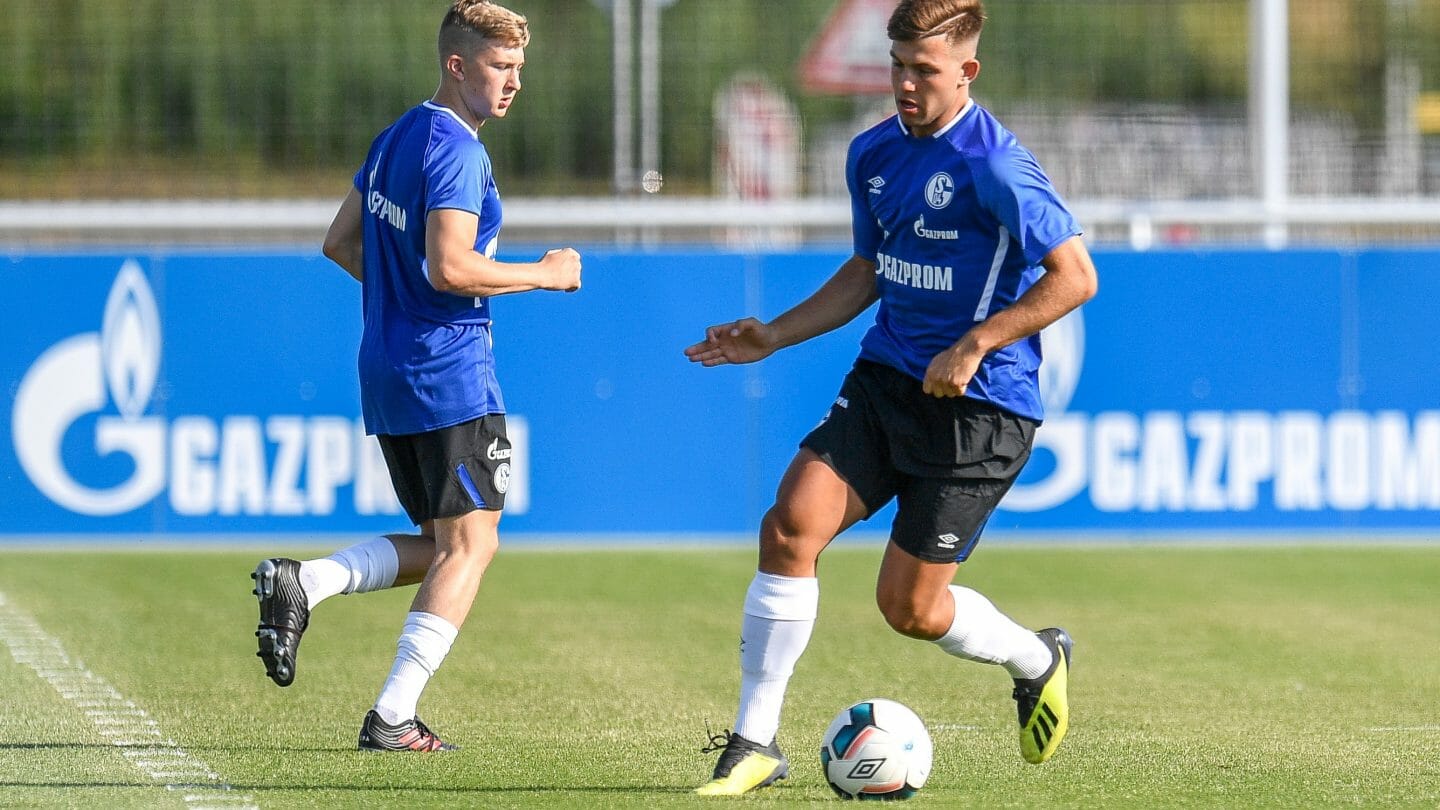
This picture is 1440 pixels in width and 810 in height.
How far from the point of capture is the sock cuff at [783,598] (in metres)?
5.02

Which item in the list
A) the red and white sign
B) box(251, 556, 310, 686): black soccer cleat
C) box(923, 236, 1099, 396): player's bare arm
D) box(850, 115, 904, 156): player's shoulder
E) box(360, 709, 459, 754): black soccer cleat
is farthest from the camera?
the red and white sign

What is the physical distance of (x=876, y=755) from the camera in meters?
4.91

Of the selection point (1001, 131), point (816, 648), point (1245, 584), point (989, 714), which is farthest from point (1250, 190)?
point (1001, 131)

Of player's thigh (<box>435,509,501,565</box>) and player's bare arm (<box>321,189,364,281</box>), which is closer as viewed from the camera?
player's thigh (<box>435,509,501,565</box>)

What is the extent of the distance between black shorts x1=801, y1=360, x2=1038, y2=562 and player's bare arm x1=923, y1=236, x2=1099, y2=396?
256mm

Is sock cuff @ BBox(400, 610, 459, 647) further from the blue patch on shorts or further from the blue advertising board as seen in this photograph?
the blue advertising board

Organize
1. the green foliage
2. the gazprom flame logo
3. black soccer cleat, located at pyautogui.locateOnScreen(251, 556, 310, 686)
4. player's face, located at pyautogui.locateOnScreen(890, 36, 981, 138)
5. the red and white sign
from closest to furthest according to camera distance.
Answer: player's face, located at pyautogui.locateOnScreen(890, 36, 981, 138)
black soccer cleat, located at pyautogui.locateOnScreen(251, 556, 310, 686)
the gazprom flame logo
the green foliage
the red and white sign

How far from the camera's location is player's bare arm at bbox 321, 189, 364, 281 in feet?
19.0

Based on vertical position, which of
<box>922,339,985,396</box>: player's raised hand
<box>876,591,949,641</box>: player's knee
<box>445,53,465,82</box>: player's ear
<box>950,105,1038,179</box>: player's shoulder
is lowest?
<box>876,591,949,641</box>: player's knee

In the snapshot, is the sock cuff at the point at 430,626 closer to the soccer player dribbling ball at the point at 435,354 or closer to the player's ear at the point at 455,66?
the soccer player dribbling ball at the point at 435,354

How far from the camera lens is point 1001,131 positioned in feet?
16.6

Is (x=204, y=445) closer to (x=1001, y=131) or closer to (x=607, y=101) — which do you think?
(x=607, y=101)

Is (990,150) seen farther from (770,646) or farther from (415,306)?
(415,306)

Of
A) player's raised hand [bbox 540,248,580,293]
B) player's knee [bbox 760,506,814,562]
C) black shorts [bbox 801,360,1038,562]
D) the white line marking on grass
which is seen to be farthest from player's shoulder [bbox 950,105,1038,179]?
A: the white line marking on grass
